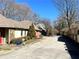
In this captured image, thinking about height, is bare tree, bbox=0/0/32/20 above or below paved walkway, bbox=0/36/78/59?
above

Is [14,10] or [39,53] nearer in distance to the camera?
[39,53]

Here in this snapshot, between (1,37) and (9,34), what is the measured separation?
5.73ft

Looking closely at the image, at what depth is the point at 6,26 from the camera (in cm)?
2317

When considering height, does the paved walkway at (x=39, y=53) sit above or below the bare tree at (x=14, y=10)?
below

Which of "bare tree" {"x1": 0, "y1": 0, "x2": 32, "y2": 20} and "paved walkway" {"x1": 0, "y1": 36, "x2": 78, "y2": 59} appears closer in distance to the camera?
"paved walkway" {"x1": 0, "y1": 36, "x2": 78, "y2": 59}

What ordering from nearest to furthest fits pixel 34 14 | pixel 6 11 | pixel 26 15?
pixel 6 11 → pixel 26 15 → pixel 34 14

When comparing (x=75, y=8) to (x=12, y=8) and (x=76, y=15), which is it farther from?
(x=12, y=8)

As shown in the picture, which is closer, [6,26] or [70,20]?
[6,26]

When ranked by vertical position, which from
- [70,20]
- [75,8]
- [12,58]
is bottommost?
[12,58]

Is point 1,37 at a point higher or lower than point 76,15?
lower

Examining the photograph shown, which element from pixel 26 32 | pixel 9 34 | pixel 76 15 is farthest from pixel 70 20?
pixel 9 34

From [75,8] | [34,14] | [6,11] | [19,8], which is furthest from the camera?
[34,14]

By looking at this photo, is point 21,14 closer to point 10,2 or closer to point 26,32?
point 10,2

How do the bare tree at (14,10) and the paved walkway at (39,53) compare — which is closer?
the paved walkway at (39,53)
